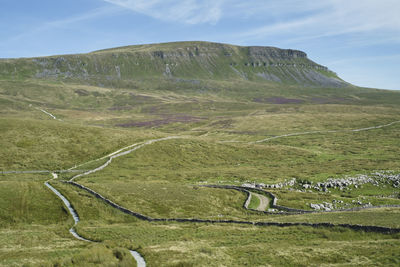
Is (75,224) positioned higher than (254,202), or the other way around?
(75,224)

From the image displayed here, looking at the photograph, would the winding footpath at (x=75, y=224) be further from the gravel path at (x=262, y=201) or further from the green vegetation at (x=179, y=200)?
the gravel path at (x=262, y=201)

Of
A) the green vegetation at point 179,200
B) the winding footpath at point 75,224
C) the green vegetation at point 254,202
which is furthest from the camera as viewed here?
the green vegetation at point 254,202

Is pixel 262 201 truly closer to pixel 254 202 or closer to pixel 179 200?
pixel 254 202

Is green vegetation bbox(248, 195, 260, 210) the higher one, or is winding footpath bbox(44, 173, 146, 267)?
winding footpath bbox(44, 173, 146, 267)

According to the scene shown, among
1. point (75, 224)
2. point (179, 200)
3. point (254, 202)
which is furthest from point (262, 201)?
point (75, 224)

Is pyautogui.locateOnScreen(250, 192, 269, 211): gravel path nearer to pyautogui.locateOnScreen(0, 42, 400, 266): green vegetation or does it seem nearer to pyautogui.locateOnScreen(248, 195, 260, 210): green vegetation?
pyautogui.locateOnScreen(248, 195, 260, 210): green vegetation

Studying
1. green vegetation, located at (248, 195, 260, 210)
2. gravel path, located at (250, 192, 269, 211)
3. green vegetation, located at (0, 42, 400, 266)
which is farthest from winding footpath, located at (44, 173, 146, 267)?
gravel path, located at (250, 192, 269, 211)

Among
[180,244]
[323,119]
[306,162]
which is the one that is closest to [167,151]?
[306,162]

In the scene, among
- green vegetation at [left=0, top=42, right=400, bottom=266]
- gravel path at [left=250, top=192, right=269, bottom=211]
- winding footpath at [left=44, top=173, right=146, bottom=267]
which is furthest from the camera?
gravel path at [left=250, top=192, right=269, bottom=211]

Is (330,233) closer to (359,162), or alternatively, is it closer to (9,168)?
(359,162)

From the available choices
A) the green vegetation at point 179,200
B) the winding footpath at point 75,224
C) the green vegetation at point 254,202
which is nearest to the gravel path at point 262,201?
the green vegetation at point 254,202

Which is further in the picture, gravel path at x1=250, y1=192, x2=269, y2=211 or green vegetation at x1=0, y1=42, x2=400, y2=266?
gravel path at x1=250, y1=192, x2=269, y2=211

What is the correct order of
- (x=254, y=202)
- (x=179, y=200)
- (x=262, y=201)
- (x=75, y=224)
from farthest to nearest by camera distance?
(x=262, y=201) → (x=254, y=202) → (x=179, y=200) → (x=75, y=224)
